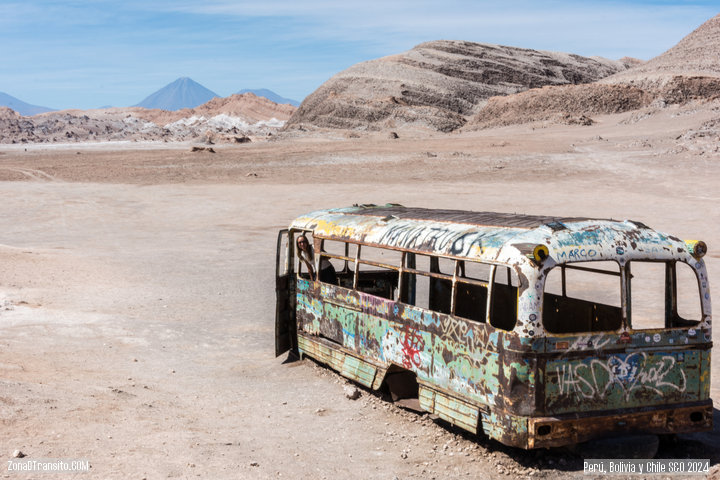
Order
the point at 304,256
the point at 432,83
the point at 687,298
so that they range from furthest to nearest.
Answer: the point at 432,83 → the point at 687,298 → the point at 304,256

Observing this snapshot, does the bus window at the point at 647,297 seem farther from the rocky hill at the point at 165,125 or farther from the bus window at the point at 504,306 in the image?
the rocky hill at the point at 165,125

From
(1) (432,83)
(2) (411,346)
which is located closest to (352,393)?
(2) (411,346)

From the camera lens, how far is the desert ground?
7543 mm

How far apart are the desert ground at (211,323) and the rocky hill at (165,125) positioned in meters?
61.6

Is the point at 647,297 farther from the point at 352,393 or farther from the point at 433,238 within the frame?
the point at 433,238

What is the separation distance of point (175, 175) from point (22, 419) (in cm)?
3895

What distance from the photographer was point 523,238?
23.7ft

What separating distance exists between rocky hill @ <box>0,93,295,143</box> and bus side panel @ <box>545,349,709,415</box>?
91631mm

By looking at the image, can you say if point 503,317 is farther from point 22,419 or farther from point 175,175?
point 175,175

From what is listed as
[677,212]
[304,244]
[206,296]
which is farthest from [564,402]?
[677,212]

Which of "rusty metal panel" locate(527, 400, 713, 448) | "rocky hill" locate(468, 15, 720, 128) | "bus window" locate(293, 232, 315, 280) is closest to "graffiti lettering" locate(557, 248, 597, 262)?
"rusty metal panel" locate(527, 400, 713, 448)

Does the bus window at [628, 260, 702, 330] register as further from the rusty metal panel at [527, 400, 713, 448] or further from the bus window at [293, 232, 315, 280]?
the bus window at [293, 232, 315, 280]

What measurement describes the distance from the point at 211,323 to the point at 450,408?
7162 mm

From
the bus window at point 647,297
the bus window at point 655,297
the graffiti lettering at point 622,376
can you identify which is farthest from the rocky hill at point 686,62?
the graffiti lettering at point 622,376
